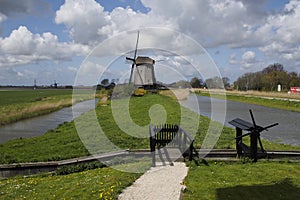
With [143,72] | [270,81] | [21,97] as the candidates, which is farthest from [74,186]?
[270,81]

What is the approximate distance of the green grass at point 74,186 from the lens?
26.0 feet

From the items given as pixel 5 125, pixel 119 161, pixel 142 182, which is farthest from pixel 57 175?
pixel 5 125

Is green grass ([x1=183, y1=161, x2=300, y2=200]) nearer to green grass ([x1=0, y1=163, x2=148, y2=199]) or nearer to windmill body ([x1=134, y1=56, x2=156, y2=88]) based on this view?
green grass ([x1=0, y1=163, x2=148, y2=199])

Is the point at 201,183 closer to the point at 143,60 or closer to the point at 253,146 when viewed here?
the point at 253,146

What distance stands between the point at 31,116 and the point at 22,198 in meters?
30.1

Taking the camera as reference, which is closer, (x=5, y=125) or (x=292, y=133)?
(x=292, y=133)

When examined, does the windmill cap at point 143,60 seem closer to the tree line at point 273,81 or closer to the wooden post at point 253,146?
the tree line at point 273,81

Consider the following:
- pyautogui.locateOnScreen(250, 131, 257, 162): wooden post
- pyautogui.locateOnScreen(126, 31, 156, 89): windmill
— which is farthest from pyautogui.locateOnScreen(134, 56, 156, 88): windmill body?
pyautogui.locateOnScreen(250, 131, 257, 162): wooden post

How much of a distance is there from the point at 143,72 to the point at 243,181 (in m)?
50.4

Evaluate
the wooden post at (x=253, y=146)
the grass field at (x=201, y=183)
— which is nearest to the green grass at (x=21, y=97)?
the grass field at (x=201, y=183)

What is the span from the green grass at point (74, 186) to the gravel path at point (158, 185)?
0.89 feet

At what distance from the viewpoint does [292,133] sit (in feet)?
68.6

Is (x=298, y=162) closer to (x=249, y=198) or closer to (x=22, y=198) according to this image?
(x=249, y=198)

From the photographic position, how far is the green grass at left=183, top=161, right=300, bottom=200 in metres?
7.41
